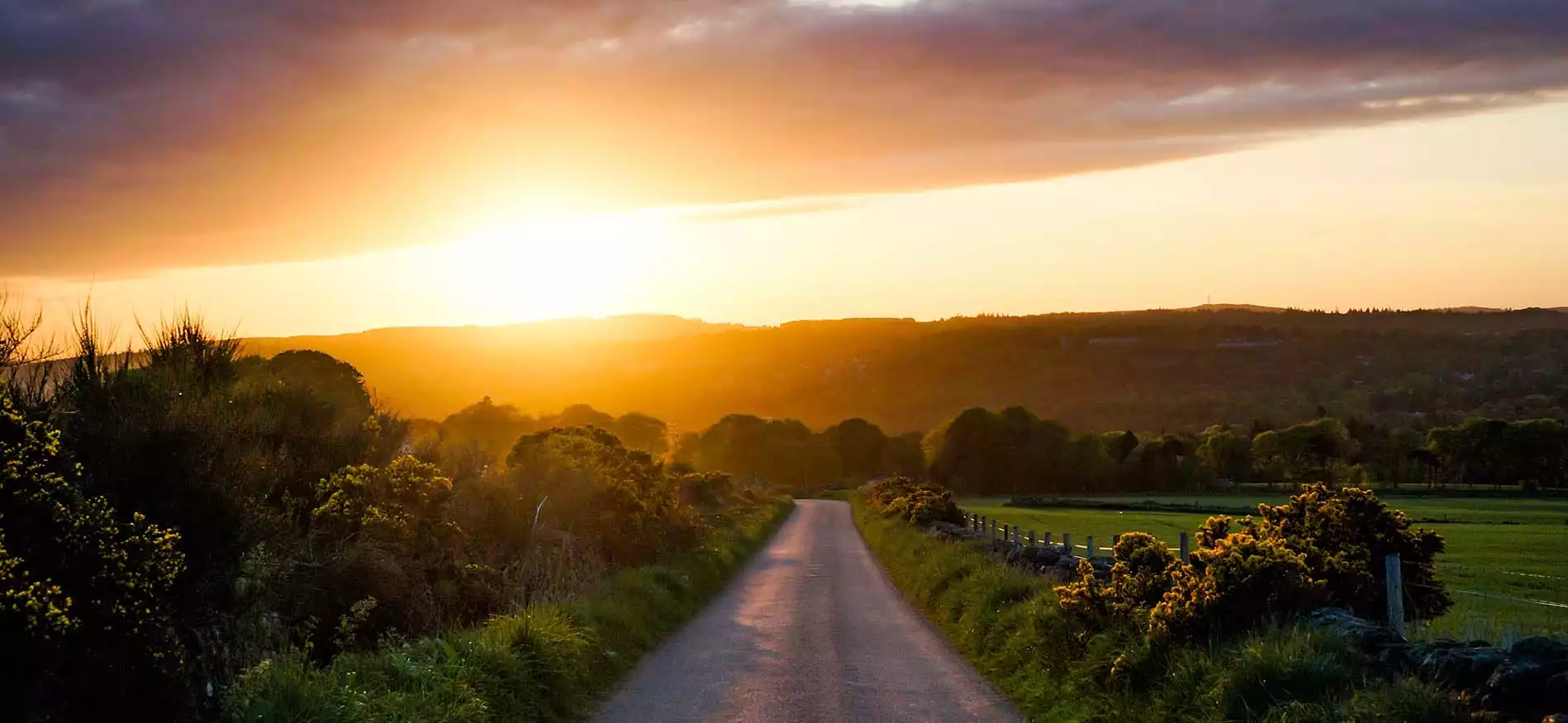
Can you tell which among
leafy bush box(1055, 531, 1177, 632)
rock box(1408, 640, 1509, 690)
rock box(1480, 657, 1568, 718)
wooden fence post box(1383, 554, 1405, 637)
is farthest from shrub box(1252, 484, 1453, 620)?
rock box(1480, 657, 1568, 718)

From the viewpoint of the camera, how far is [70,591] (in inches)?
292

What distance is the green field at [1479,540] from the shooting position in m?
13.5

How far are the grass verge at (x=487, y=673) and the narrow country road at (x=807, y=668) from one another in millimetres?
511

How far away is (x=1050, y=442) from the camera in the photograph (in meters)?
128

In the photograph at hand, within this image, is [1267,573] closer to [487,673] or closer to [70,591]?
[487,673]

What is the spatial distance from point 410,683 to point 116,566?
3379 mm

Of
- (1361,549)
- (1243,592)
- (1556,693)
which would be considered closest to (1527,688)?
(1556,693)

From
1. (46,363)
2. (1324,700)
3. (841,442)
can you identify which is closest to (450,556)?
(46,363)

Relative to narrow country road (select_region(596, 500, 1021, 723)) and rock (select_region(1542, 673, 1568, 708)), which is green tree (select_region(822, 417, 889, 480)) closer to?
narrow country road (select_region(596, 500, 1021, 723))

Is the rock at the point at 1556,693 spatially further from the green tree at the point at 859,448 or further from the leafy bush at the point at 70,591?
the green tree at the point at 859,448

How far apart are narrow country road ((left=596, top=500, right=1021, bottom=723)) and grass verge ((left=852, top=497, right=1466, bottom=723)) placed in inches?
22.6

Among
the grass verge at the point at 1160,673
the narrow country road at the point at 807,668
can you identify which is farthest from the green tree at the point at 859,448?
the grass verge at the point at 1160,673

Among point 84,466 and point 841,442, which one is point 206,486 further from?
point 841,442

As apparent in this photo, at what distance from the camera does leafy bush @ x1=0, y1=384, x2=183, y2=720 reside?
6.82 meters
